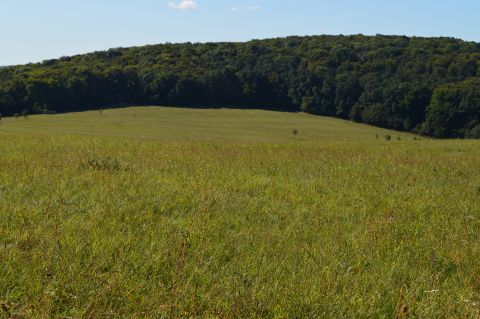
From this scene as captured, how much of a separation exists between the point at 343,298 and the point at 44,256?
2.78 m

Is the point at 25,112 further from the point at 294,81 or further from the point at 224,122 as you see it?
the point at 294,81

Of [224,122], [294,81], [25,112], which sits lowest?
[224,122]

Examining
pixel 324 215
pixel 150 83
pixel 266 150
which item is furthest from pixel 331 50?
pixel 324 215

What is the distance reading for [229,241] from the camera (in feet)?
19.4

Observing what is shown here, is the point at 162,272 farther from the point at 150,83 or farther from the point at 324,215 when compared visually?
the point at 150,83

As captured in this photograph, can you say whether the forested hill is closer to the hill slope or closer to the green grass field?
the hill slope

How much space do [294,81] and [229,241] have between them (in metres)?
103

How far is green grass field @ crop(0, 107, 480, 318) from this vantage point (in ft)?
14.1

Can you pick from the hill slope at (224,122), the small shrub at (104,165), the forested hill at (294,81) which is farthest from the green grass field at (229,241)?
the forested hill at (294,81)

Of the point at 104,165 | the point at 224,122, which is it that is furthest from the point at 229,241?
the point at 224,122

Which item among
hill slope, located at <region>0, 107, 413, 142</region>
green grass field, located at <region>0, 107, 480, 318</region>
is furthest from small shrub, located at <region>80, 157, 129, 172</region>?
hill slope, located at <region>0, 107, 413, 142</region>

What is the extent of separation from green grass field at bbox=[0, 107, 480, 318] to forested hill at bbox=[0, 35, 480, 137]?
241 feet

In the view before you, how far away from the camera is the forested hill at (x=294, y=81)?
87.6m

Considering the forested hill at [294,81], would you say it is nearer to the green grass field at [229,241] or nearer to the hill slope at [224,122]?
the hill slope at [224,122]
